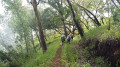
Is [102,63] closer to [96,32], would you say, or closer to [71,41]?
[96,32]

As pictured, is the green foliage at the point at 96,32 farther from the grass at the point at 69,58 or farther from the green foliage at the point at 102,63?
Answer: the green foliage at the point at 102,63

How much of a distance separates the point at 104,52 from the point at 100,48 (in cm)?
50

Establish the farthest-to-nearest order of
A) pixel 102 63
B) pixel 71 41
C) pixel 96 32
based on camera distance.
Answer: pixel 71 41
pixel 96 32
pixel 102 63

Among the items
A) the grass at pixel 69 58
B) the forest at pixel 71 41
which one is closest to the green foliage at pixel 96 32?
the forest at pixel 71 41

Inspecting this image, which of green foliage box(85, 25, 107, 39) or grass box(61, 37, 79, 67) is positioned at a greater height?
green foliage box(85, 25, 107, 39)

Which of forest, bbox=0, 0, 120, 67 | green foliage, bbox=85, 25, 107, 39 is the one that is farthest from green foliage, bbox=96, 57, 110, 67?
green foliage, bbox=85, 25, 107, 39

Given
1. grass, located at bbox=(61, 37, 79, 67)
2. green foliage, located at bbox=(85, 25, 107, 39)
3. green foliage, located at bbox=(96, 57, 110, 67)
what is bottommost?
green foliage, located at bbox=(96, 57, 110, 67)

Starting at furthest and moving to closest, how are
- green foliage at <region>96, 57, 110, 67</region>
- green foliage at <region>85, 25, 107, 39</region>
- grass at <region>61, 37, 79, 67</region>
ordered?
green foliage at <region>85, 25, 107, 39</region> → grass at <region>61, 37, 79, 67</region> → green foliage at <region>96, 57, 110, 67</region>

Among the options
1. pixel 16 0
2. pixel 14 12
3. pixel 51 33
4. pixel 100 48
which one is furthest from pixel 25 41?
pixel 51 33

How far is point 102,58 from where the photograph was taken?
240 inches

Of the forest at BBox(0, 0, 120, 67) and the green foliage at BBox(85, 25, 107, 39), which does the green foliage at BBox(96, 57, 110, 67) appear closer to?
the forest at BBox(0, 0, 120, 67)

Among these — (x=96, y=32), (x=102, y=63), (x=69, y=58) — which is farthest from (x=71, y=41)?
(x=102, y=63)

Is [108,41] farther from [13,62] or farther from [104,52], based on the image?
[13,62]

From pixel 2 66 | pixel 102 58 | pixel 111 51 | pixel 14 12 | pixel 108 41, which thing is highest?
pixel 14 12
